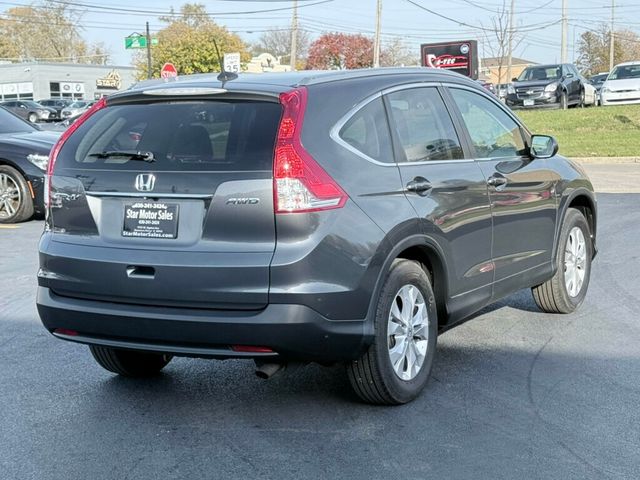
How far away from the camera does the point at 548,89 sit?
28.8m

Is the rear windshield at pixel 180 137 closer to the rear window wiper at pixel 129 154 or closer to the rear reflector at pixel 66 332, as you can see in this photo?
the rear window wiper at pixel 129 154

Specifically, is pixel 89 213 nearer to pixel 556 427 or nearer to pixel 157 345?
pixel 157 345

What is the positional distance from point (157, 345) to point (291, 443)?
0.83 metres

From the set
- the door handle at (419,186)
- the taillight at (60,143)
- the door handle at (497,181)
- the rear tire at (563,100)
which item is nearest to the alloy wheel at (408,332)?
the door handle at (419,186)

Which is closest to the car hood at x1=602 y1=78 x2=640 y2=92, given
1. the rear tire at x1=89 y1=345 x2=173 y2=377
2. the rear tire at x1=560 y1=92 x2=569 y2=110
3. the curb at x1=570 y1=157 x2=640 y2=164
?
the rear tire at x1=560 y1=92 x2=569 y2=110

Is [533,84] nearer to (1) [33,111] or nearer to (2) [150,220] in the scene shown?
(2) [150,220]

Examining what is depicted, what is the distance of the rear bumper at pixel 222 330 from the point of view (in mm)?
4234

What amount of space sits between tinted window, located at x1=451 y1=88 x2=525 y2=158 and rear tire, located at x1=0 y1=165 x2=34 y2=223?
790 centimetres

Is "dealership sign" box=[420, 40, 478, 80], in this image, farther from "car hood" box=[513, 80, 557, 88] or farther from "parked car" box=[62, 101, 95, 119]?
"parked car" box=[62, 101, 95, 119]

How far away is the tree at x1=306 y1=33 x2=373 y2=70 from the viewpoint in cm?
7031

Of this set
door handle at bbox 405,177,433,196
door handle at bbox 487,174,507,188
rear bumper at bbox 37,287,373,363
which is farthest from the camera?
door handle at bbox 487,174,507,188

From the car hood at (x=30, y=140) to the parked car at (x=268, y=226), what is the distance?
24.4 ft

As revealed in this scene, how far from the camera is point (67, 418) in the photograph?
4781mm

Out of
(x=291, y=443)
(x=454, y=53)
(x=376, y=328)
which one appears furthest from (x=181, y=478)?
(x=454, y=53)
